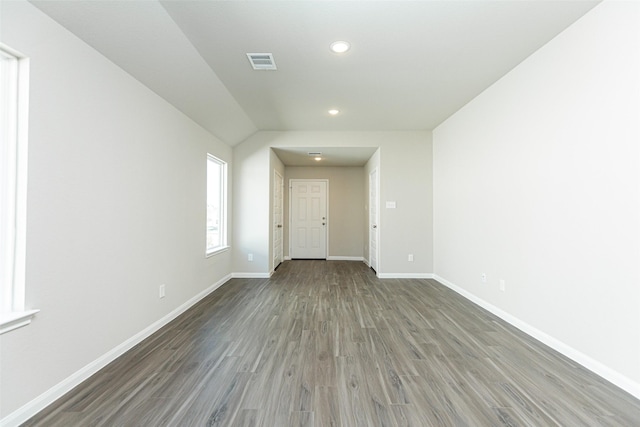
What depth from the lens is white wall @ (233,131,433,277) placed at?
4.75 m

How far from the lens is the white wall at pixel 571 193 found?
1.75 m

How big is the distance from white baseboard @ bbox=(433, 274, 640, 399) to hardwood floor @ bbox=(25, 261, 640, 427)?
6 cm

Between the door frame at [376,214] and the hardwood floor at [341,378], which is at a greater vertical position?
the door frame at [376,214]

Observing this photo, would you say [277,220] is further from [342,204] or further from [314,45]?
[314,45]

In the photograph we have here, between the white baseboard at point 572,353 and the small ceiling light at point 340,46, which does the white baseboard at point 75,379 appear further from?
the white baseboard at point 572,353

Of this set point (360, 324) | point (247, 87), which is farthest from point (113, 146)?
point (360, 324)

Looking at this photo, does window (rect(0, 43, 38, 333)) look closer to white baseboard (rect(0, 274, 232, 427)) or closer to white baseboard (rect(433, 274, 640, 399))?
white baseboard (rect(0, 274, 232, 427))

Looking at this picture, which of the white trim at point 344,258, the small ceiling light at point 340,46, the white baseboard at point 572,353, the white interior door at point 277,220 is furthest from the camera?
the white trim at point 344,258

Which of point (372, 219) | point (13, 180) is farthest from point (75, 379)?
point (372, 219)

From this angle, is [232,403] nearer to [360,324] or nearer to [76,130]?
[360,324]

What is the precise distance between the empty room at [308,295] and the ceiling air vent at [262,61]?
1.2 inches

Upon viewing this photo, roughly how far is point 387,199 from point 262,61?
3008 millimetres

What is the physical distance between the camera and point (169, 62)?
7.77 ft

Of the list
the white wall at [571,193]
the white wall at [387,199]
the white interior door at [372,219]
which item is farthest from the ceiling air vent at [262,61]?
the white interior door at [372,219]
